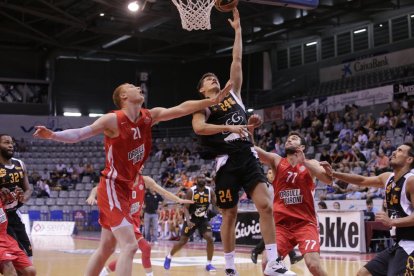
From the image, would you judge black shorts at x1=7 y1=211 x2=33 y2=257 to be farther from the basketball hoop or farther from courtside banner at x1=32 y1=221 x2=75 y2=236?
courtside banner at x1=32 y1=221 x2=75 y2=236

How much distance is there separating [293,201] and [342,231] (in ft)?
31.2

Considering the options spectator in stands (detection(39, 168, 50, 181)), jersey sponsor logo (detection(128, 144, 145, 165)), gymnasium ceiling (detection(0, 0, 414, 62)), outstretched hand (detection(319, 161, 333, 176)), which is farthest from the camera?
spectator in stands (detection(39, 168, 50, 181))

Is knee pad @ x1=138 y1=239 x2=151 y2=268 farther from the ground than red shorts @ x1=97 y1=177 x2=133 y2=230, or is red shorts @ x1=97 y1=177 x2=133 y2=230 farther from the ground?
red shorts @ x1=97 y1=177 x2=133 y2=230

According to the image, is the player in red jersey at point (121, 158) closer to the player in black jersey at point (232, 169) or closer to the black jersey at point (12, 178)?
the player in black jersey at point (232, 169)

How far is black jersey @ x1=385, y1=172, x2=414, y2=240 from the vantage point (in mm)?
6723

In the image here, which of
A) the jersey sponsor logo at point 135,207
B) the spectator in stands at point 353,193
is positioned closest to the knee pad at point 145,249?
the jersey sponsor logo at point 135,207

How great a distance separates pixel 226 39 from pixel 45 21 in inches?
405

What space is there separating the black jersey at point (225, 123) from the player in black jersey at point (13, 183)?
2630 mm

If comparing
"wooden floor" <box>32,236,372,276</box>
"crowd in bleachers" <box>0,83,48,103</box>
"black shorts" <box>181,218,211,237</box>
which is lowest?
"wooden floor" <box>32,236,372,276</box>

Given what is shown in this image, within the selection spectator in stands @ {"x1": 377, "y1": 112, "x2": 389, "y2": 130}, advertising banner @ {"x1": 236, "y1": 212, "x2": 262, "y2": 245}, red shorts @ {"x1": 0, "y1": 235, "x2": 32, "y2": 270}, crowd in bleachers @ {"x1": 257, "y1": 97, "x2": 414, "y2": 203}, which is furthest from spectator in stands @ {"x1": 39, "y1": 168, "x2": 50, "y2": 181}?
red shorts @ {"x1": 0, "y1": 235, "x2": 32, "y2": 270}

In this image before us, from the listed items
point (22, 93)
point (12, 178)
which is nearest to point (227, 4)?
point (12, 178)

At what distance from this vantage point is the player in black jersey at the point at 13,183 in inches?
328

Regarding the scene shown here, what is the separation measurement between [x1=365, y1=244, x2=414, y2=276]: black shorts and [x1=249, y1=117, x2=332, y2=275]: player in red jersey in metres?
0.92

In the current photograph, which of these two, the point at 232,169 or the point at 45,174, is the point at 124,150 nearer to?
the point at 232,169
